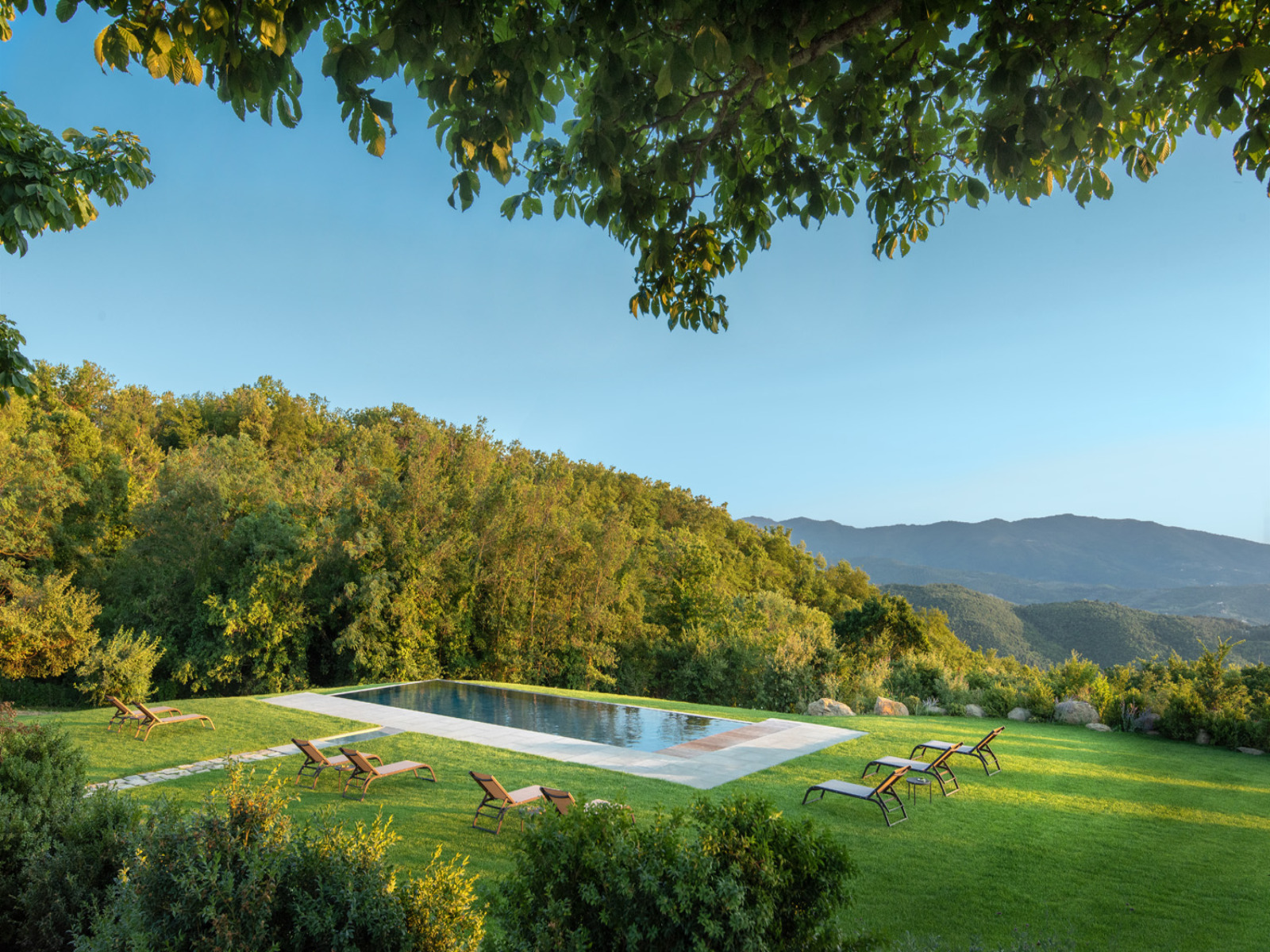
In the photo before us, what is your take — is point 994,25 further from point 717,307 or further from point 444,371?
point 444,371

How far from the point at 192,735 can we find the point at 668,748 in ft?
21.5

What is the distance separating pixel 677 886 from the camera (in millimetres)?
2469

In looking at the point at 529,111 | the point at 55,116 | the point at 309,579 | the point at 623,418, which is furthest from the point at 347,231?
the point at 529,111

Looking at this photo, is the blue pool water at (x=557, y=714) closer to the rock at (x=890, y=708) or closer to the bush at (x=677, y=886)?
the rock at (x=890, y=708)

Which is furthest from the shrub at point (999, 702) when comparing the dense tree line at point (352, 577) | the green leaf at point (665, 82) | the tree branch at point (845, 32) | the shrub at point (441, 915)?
the green leaf at point (665, 82)

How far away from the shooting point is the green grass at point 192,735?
807 cm

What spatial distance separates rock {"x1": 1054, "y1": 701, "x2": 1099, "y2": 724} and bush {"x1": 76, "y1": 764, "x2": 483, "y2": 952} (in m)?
13.6

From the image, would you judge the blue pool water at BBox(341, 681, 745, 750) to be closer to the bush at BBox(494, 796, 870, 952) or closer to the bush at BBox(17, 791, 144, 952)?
the bush at BBox(17, 791, 144, 952)

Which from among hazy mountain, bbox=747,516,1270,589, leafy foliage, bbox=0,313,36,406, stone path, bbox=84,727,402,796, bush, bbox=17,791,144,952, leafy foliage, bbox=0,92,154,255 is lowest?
stone path, bbox=84,727,402,796

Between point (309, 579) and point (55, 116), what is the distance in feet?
58.1

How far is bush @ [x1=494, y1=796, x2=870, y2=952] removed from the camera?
Result: 2.49 meters

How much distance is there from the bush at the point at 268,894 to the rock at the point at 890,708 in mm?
13107

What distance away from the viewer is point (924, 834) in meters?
6.19

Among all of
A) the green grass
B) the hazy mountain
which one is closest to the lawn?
the green grass
